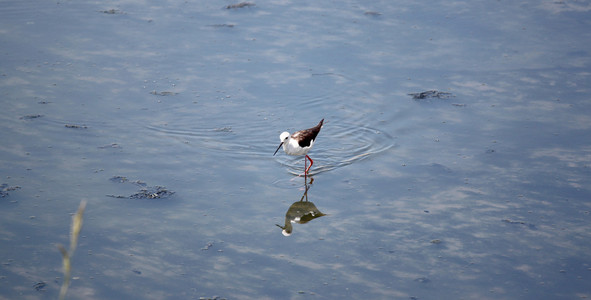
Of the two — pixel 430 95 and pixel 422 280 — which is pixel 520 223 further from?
pixel 430 95

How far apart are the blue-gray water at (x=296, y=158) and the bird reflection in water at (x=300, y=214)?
10cm

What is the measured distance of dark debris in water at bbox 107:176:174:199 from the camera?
8328 mm

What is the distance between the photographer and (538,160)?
31.0 feet

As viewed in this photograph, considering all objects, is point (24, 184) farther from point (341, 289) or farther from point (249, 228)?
point (341, 289)

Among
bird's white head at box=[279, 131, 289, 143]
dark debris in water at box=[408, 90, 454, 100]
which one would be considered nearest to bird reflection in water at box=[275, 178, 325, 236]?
bird's white head at box=[279, 131, 289, 143]

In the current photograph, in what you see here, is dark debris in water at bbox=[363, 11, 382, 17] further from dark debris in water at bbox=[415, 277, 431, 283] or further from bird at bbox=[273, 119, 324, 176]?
dark debris in water at bbox=[415, 277, 431, 283]

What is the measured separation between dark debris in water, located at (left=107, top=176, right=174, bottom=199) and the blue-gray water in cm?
3

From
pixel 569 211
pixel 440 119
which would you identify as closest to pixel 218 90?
pixel 440 119

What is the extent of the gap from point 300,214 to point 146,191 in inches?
77.9

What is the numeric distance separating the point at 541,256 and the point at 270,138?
4.27 m

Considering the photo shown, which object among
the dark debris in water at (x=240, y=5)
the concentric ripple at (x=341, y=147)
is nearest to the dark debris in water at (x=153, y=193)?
the concentric ripple at (x=341, y=147)

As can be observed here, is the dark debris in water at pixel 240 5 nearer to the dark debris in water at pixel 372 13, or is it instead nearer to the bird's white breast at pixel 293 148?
the dark debris in water at pixel 372 13

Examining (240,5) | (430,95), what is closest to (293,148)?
(430,95)

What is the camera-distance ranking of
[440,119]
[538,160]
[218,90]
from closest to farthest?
1. [538,160]
2. [440,119]
3. [218,90]
